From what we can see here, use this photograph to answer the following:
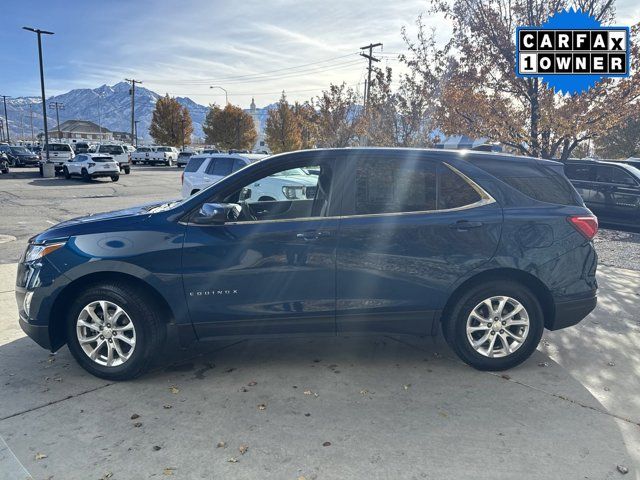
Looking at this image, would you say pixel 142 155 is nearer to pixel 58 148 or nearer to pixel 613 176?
pixel 58 148

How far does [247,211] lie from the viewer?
419 centimetres

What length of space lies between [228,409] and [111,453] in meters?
0.77

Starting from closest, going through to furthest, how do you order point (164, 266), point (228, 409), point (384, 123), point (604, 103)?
point (228, 409) < point (164, 266) < point (604, 103) < point (384, 123)

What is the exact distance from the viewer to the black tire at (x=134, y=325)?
3512 mm

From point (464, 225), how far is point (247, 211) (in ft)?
6.14

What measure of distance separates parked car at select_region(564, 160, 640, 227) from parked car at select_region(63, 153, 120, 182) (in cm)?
2193

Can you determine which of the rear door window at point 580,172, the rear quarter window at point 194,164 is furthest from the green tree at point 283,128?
the rear door window at point 580,172

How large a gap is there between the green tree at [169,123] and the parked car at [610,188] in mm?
54939

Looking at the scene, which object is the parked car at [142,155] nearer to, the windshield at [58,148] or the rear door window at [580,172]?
the windshield at [58,148]

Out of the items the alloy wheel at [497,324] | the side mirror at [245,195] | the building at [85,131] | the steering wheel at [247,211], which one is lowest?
the alloy wheel at [497,324]

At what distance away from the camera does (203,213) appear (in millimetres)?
3512

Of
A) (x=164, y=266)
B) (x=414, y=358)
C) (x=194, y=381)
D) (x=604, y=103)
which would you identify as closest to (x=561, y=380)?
(x=414, y=358)

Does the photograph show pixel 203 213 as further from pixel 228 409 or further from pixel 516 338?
pixel 516 338

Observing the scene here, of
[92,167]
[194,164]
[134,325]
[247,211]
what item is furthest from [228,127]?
[134,325]
